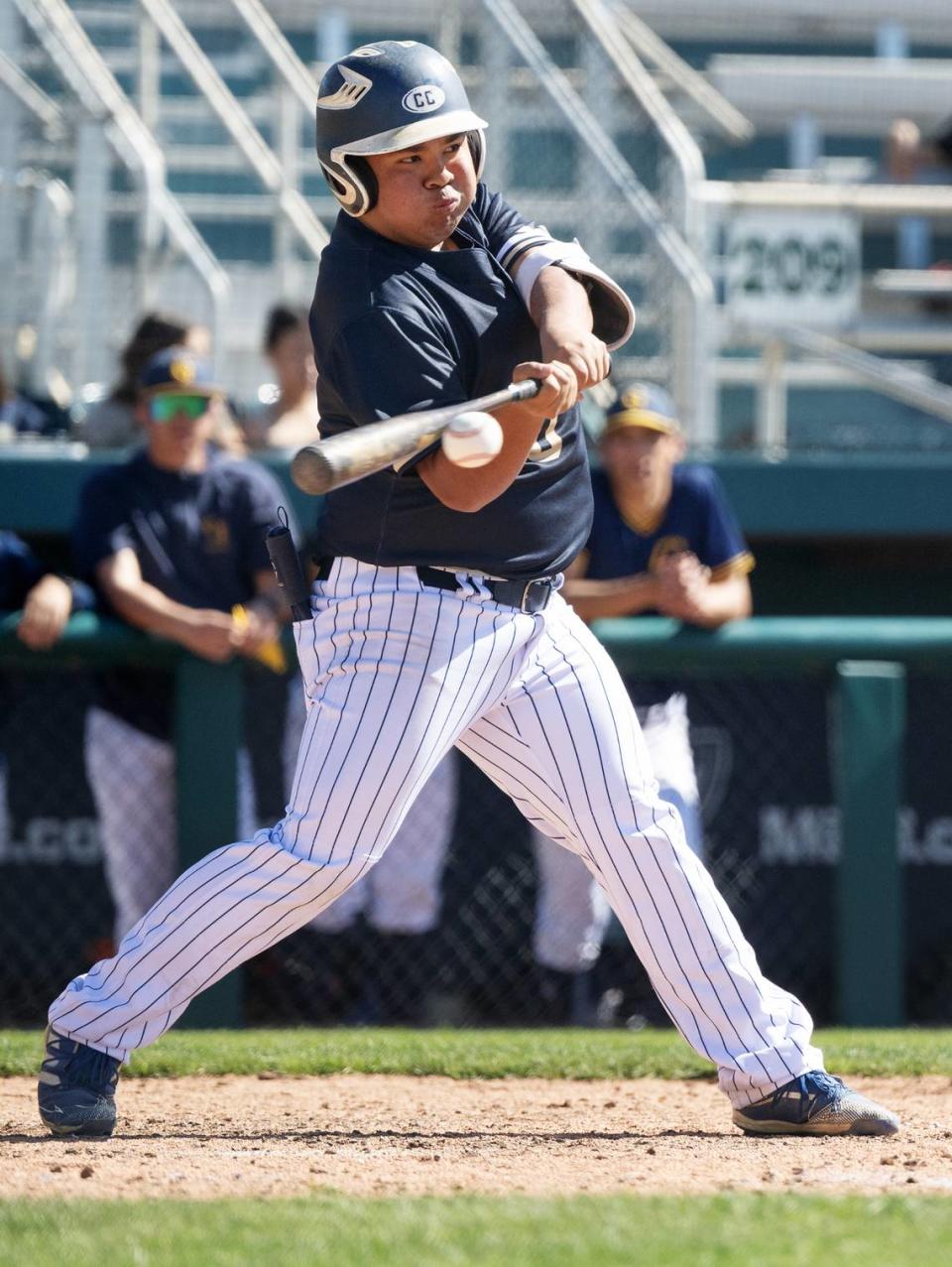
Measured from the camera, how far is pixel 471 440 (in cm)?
254

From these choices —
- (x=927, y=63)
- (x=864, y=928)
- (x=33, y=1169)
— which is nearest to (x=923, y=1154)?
(x=33, y=1169)

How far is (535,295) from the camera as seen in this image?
10.0 feet

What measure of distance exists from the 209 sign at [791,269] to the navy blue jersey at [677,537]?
1.48 meters

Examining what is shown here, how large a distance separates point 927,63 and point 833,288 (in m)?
3.71

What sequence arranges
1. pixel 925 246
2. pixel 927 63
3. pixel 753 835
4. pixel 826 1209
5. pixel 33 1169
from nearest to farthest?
pixel 826 1209 → pixel 33 1169 → pixel 753 835 → pixel 925 246 → pixel 927 63

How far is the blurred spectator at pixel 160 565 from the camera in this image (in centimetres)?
530

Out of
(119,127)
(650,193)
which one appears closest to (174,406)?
(119,127)

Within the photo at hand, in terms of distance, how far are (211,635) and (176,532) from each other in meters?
0.39

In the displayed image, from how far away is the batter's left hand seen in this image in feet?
9.37

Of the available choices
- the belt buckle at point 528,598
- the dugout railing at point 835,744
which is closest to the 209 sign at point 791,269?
the dugout railing at point 835,744

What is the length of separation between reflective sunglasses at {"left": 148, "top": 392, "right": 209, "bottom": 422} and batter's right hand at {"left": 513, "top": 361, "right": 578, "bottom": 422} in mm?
2729

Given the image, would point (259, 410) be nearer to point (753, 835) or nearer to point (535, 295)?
point (753, 835)

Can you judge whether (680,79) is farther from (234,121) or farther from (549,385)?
(549,385)

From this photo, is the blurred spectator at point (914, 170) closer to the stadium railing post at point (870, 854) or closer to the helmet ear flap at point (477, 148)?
the stadium railing post at point (870, 854)
